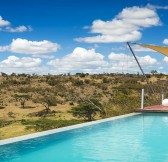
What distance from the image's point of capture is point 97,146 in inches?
365

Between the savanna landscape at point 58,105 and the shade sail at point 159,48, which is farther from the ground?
the shade sail at point 159,48

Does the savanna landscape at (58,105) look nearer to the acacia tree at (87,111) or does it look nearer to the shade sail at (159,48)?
the acacia tree at (87,111)

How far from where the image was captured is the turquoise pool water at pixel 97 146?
313 inches

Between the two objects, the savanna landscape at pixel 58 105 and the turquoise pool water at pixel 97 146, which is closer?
the turquoise pool water at pixel 97 146

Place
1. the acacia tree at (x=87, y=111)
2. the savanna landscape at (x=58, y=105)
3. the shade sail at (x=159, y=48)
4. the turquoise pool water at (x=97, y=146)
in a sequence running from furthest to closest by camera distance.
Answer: the acacia tree at (x=87, y=111) → the shade sail at (x=159, y=48) → the savanna landscape at (x=58, y=105) → the turquoise pool water at (x=97, y=146)

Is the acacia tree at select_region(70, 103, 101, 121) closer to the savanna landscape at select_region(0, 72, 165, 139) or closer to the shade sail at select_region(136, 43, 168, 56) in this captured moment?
the savanna landscape at select_region(0, 72, 165, 139)

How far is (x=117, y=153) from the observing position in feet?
27.6

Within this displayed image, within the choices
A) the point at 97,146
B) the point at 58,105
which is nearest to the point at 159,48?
the point at 97,146

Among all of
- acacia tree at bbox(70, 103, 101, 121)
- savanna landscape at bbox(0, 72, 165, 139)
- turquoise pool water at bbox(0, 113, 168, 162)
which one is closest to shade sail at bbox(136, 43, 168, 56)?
savanna landscape at bbox(0, 72, 165, 139)

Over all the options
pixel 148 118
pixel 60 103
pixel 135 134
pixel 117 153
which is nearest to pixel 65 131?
pixel 135 134

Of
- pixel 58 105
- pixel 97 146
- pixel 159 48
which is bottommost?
pixel 97 146

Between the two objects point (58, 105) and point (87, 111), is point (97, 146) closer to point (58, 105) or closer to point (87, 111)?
point (87, 111)

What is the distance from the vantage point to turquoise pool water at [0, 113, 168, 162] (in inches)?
313

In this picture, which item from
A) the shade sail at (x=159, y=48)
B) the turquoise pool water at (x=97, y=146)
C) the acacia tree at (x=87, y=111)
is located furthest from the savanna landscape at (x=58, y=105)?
the turquoise pool water at (x=97, y=146)
